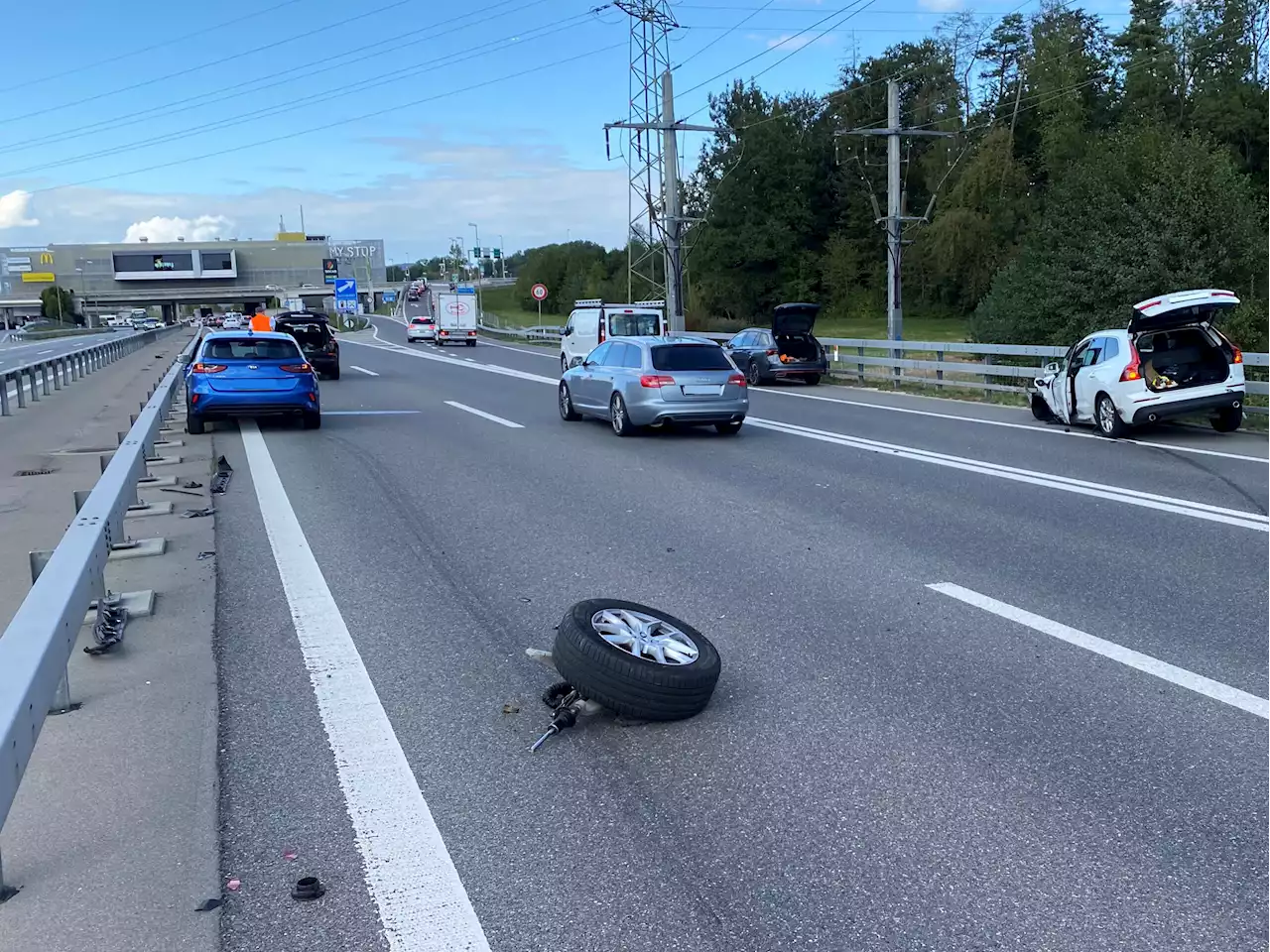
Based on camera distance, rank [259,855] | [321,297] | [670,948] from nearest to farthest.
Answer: [670,948] < [259,855] < [321,297]

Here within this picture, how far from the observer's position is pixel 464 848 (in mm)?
3994

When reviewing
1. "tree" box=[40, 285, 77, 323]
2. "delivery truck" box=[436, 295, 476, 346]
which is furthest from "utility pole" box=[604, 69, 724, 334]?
"tree" box=[40, 285, 77, 323]

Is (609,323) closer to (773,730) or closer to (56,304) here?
(773,730)

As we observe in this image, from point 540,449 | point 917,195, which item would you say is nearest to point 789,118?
point 917,195

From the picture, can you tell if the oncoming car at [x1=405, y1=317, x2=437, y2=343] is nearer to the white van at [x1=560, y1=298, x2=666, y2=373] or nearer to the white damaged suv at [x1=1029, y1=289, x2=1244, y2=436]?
the white van at [x1=560, y1=298, x2=666, y2=373]

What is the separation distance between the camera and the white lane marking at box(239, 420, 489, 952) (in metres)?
3.53

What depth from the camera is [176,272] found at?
14100cm

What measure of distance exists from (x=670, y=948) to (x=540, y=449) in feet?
38.9

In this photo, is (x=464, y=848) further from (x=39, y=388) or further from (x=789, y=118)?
(x=789, y=118)

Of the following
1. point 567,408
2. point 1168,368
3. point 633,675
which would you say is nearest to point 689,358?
point 567,408

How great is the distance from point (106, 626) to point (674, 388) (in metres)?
10.4

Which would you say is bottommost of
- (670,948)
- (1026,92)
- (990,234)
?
(670,948)

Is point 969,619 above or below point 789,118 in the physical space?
below

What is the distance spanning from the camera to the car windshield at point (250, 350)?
17.0 m
